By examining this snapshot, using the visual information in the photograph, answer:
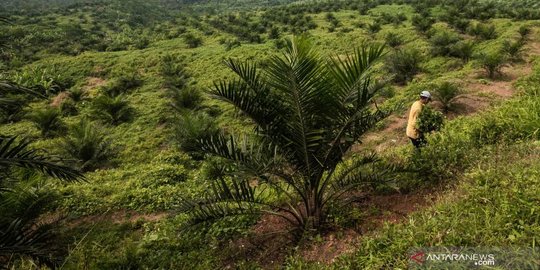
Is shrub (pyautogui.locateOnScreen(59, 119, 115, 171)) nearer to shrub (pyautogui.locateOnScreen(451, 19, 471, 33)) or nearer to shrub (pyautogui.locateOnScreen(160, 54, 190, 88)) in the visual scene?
shrub (pyautogui.locateOnScreen(160, 54, 190, 88))

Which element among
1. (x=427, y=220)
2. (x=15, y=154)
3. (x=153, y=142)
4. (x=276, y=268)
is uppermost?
(x=15, y=154)

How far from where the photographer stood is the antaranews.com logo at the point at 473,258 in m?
2.31

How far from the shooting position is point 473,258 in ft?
8.18

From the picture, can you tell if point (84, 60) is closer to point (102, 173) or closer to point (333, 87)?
point (102, 173)

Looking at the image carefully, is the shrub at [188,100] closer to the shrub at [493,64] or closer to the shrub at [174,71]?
the shrub at [174,71]

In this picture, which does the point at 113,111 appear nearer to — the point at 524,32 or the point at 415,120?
the point at 415,120

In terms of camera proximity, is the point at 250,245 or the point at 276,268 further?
the point at 250,245

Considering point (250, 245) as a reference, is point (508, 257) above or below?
above

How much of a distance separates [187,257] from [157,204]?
8.13 feet

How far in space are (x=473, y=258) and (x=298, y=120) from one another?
2064mm

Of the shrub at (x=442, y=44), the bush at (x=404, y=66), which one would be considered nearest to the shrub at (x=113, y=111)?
the bush at (x=404, y=66)

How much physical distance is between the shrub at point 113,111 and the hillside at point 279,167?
68 mm

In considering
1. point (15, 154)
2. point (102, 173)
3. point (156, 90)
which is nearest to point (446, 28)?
point (156, 90)

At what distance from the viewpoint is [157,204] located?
668cm
